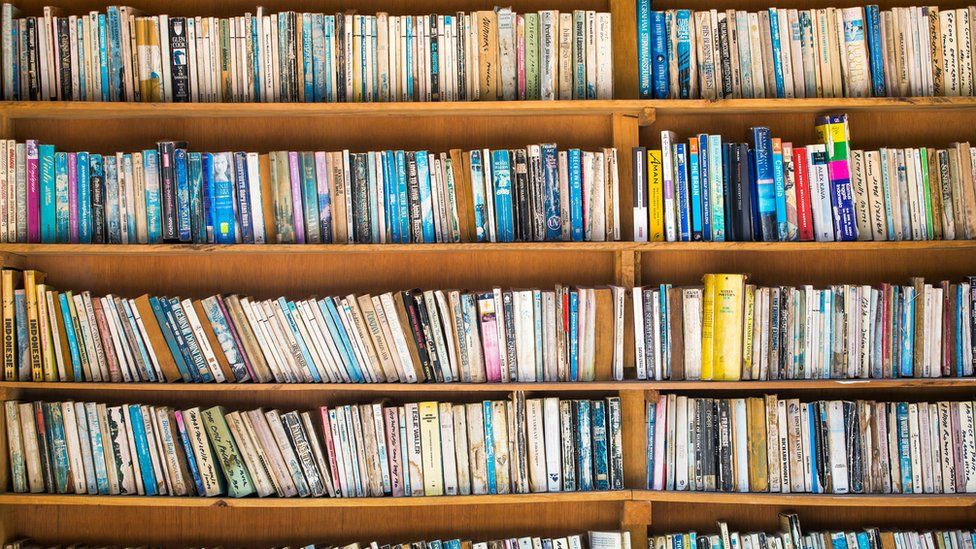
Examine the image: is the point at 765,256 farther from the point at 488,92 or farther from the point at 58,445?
the point at 58,445

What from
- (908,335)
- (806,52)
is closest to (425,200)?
(806,52)

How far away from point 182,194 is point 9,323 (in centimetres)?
60

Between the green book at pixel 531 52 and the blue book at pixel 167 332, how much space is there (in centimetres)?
119

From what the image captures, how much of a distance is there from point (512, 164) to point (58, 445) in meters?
1.51

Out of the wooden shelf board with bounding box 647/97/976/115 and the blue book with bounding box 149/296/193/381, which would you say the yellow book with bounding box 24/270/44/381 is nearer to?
the blue book with bounding box 149/296/193/381

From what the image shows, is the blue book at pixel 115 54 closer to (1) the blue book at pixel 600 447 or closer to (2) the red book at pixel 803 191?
(1) the blue book at pixel 600 447

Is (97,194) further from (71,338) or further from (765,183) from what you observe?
(765,183)

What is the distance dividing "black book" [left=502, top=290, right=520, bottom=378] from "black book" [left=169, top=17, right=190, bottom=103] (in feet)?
3.55

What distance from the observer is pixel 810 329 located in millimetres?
2229

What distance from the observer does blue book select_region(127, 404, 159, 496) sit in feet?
7.36

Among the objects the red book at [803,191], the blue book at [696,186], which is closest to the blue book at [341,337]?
the blue book at [696,186]

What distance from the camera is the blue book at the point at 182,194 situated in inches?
87.7

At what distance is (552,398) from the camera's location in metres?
2.26

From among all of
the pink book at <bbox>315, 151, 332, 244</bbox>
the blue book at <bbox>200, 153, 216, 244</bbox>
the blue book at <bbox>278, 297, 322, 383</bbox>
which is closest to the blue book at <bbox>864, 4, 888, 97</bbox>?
the pink book at <bbox>315, 151, 332, 244</bbox>
